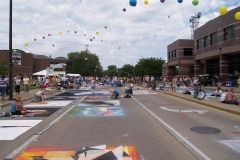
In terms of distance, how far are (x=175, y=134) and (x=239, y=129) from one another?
8.31 feet

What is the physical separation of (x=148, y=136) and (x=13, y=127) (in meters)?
4.75

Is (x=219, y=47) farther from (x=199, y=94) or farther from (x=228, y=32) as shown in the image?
(x=199, y=94)

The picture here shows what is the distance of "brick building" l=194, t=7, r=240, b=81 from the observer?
197ft

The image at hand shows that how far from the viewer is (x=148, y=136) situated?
12.6m

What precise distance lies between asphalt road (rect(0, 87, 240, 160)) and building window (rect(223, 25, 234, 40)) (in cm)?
4445

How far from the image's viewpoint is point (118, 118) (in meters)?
17.8

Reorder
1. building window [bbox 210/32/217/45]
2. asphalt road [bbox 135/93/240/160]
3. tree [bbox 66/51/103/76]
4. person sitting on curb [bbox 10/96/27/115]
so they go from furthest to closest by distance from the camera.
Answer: tree [bbox 66/51/103/76]
building window [bbox 210/32/217/45]
person sitting on curb [bbox 10/96/27/115]
asphalt road [bbox 135/93/240/160]

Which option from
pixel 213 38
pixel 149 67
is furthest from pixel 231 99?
pixel 149 67

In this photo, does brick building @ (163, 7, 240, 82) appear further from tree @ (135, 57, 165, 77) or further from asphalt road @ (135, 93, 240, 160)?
asphalt road @ (135, 93, 240, 160)

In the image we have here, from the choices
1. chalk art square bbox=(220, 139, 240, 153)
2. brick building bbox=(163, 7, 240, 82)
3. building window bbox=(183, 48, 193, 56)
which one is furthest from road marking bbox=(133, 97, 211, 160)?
building window bbox=(183, 48, 193, 56)

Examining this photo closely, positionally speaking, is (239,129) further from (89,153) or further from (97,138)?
(89,153)

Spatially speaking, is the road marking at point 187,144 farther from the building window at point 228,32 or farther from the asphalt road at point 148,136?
the building window at point 228,32

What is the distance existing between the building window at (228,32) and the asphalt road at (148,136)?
4445 centimetres

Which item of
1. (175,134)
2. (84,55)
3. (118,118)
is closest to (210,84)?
(118,118)
